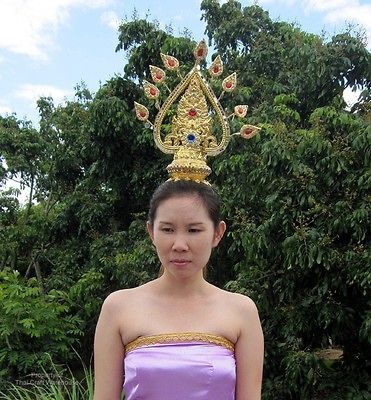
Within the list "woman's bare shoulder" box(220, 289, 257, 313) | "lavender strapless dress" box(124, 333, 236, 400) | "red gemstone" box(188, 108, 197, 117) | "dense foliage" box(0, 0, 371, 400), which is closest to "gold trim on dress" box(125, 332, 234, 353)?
"lavender strapless dress" box(124, 333, 236, 400)

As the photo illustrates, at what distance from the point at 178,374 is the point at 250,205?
10.9ft

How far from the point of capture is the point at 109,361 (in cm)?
147

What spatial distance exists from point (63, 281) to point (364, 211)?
4153mm

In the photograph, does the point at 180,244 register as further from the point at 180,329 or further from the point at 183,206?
the point at 180,329

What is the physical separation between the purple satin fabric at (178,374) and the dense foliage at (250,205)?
7.98 ft

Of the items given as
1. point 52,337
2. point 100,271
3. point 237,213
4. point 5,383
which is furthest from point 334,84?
point 5,383

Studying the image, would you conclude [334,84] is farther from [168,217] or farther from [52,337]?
[168,217]

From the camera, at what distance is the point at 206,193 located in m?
1.58

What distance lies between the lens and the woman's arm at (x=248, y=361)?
1.47m

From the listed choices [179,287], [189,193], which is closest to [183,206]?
[189,193]

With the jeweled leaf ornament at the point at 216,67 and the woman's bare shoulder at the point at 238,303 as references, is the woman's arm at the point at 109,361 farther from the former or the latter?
the jeweled leaf ornament at the point at 216,67

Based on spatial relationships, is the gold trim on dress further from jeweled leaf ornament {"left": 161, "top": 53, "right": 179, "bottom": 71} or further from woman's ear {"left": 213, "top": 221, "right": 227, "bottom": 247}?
jeweled leaf ornament {"left": 161, "top": 53, "right": 179, "bottom": 71}

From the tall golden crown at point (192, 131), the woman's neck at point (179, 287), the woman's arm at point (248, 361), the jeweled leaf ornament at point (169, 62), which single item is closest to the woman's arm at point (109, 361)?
the woman's neck at point (179, 287)

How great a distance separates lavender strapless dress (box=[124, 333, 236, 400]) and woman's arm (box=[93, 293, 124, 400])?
38 mm
